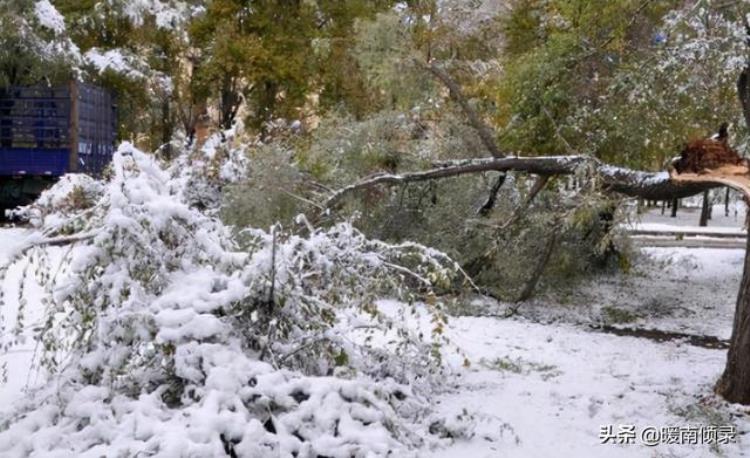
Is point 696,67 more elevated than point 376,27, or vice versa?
point 376,27

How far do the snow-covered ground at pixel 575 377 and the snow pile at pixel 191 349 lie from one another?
2.06 feet

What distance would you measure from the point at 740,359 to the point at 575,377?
1.18 m

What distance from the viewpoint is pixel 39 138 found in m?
14.3

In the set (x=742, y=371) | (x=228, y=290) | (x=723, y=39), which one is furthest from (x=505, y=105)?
(x=228, y=290)

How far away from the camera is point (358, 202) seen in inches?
339

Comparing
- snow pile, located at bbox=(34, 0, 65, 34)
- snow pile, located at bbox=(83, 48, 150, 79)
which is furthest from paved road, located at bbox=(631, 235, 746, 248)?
snow pile, located at bbox=(34, 0, 65, 34)

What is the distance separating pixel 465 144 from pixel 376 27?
1942 mm

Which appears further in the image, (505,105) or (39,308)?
(505,105)

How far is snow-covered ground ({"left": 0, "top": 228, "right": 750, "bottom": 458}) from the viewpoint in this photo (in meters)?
4.27

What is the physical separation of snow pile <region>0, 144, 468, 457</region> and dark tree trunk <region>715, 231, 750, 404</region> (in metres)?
2.05

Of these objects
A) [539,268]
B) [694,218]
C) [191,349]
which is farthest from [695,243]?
[694,218]

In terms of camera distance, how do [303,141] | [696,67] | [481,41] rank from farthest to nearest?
[481,41]
[303,141]
[696,67]

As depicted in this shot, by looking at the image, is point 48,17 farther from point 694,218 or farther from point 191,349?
point 694,218

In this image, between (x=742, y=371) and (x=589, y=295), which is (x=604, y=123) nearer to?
(x=589, y=295)
